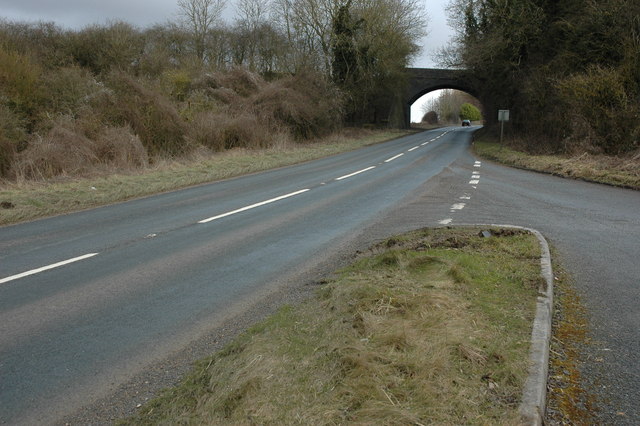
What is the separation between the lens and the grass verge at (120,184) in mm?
12445

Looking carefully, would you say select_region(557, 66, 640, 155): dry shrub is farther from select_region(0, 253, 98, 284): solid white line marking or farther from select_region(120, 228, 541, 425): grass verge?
select_region(0, 253, 98, 284): solid white line marking

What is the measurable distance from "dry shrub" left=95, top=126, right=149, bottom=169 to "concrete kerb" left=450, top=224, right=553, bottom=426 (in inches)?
666

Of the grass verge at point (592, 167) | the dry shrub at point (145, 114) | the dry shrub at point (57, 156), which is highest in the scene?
the dry shrub at point (145, 114)

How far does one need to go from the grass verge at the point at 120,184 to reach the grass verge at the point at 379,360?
911 centimetres

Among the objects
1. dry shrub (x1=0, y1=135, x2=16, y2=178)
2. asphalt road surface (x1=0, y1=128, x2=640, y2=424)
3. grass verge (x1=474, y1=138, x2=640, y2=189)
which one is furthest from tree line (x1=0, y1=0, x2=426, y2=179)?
grass verge (x1=474, y1=138, x2=640, y2=189)

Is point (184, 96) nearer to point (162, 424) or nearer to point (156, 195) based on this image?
point (156, 195)

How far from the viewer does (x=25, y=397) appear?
370 cm

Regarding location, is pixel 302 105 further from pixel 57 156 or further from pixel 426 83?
pixel 426 83

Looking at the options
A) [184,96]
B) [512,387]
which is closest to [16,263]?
[512,387]

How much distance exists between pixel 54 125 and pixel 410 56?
44.1 metres

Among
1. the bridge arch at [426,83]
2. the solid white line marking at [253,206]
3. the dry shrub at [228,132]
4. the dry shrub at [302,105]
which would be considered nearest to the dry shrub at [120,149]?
the dry shrub at [228,132]

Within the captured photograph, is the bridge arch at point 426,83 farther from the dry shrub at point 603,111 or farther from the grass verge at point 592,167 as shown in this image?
the grass verge at point 592,167

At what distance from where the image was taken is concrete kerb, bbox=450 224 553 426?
3152 mm

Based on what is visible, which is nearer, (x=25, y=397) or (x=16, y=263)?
(x=25, y=397)
